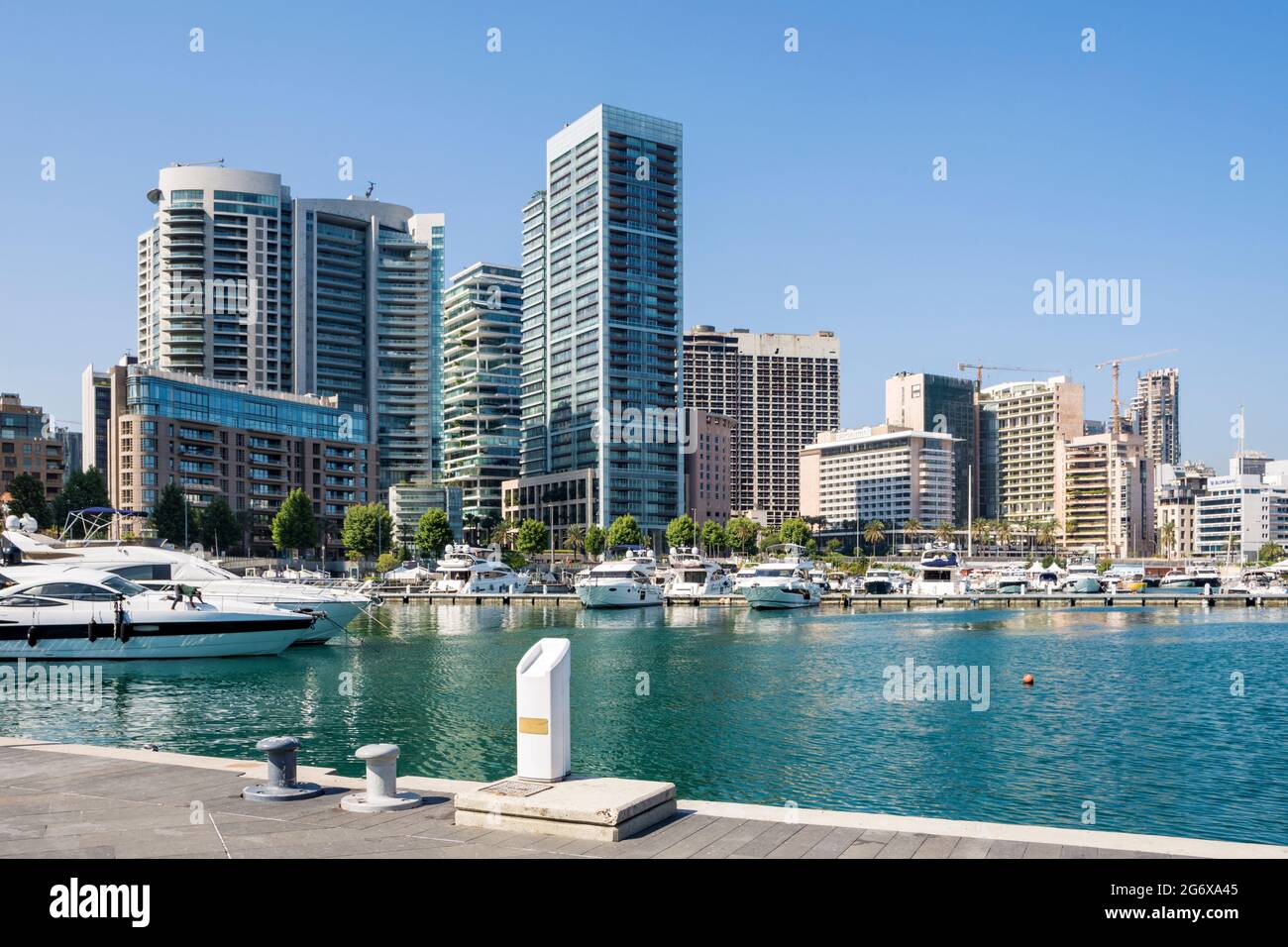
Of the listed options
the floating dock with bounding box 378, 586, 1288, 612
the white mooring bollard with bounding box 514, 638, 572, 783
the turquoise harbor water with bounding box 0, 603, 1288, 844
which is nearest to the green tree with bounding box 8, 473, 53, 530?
the floating dock with bounding box 378, 586, 1288, 612

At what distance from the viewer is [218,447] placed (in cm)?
18000

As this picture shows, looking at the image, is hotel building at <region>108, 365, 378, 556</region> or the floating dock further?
hotel building at <region>108, 365, 378, 556</region>

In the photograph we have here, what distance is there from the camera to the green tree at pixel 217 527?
522ft

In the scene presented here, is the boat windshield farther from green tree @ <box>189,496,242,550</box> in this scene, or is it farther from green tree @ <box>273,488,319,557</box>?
green tree @ <box>273,488,319,557</box>

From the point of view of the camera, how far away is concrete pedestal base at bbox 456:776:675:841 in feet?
40.6

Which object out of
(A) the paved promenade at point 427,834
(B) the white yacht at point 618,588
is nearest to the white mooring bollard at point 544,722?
(A) the paved promenade at point 427,834

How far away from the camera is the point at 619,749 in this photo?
32.0m

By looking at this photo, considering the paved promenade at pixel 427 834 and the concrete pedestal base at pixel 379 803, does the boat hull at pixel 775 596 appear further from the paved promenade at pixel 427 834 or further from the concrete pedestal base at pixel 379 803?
the concrete pedestal base at pixel 379 803

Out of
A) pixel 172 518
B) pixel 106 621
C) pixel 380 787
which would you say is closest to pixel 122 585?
pixel 106 621

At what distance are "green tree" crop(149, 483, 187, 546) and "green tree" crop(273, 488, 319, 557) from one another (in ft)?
40.4
